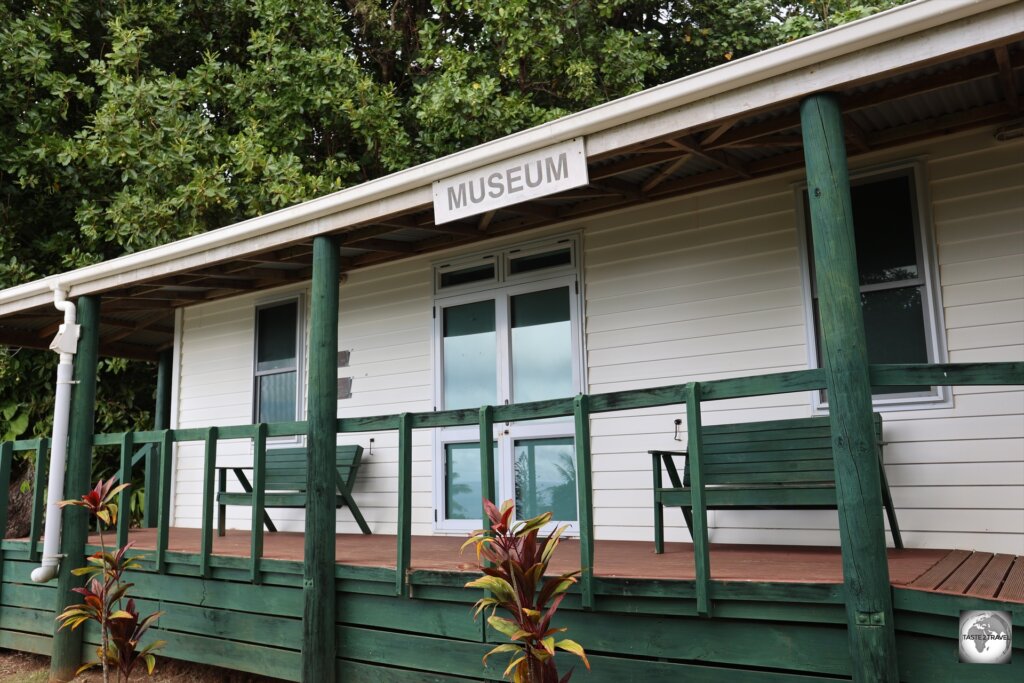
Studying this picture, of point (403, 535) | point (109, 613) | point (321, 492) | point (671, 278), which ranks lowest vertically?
point (109, 613)

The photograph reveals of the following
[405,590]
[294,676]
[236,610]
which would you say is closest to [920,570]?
[405,590]

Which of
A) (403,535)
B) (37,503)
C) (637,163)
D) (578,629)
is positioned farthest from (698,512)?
(37,503)

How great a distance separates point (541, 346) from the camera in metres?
6.29

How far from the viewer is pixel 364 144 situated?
1195 centimetres

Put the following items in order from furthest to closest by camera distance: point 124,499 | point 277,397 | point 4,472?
point 277,397 → point 4,472 → point 124,499

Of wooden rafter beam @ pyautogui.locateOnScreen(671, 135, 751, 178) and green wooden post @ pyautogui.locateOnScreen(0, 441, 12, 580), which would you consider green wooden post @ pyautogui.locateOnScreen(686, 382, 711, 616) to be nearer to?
wooden rafter beam @ pyautogui.locateOnScreen(671, 135, 751, 178)

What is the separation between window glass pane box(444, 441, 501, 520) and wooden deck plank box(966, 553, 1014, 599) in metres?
3.57

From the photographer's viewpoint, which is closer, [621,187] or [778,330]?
[778,330]

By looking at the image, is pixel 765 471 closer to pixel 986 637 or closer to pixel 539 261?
pixel 986 637

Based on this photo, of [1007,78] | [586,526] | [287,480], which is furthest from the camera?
[287,480]

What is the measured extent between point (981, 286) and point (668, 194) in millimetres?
2002

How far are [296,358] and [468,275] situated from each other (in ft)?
6.70

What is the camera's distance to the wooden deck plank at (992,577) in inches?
119

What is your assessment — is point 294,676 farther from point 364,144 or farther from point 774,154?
point 364,144
